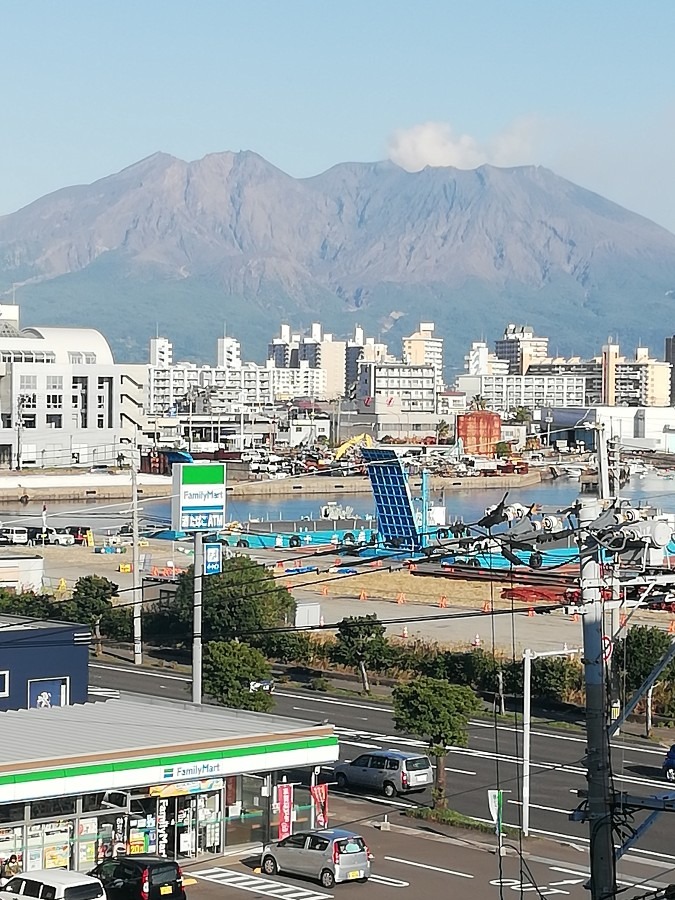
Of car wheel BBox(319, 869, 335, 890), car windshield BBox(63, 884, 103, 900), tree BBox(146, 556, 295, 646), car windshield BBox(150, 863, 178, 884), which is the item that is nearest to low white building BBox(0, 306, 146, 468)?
tree BBox(146, 556, 295, 646)

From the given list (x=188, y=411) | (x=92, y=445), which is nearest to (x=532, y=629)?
(x=92, y=445)

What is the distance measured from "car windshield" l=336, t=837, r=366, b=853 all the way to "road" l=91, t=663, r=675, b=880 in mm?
1584

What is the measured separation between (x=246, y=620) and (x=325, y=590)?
23.7ft

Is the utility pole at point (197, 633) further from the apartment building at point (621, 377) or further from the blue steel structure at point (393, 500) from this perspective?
the apartment building at point (621, 377)

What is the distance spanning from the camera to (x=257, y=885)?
10.0 meters

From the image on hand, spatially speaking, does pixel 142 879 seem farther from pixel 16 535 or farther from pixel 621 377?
pixel 621 377

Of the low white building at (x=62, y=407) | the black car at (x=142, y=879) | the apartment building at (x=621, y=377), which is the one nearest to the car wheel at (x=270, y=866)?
the black car at (x=142, y=879)

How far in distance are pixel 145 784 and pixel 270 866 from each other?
103 cm

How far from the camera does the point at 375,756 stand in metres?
13.0

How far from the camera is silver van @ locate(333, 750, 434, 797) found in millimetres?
12805

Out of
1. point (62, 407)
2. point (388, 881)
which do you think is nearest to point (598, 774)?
point (388, 881)

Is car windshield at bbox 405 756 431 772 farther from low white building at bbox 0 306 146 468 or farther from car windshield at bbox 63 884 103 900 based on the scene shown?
low white building at bbox 0 306 146 468

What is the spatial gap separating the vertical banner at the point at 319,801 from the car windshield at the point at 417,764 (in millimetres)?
1522

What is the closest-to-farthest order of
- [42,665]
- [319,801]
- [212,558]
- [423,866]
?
[423,866] < [319,801] < [42,665] < [212,558]
